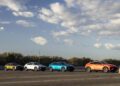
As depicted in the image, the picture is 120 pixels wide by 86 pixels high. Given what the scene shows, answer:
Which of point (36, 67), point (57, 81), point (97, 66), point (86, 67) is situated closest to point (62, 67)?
point (86, 67)

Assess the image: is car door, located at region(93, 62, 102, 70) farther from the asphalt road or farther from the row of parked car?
the asphalt road

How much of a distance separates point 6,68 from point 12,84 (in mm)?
39146

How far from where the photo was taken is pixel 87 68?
174 ft

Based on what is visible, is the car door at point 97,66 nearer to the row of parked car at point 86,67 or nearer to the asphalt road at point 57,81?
the row of parked car at point 86,67

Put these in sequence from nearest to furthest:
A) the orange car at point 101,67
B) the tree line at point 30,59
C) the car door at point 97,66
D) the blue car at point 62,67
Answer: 1. the orange car at point 101,67
2. the car door at point 97,66
3. the blue car at point 62,67
4. the tree line at point 30,59

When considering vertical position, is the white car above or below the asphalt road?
above

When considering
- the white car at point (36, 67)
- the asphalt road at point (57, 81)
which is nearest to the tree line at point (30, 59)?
the white car at point (36, 67)

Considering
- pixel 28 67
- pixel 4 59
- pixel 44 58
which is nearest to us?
pixel 28 67

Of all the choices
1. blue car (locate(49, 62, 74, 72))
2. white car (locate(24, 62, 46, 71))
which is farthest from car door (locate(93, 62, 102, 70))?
white car (locate(24, 62, 46, 71))

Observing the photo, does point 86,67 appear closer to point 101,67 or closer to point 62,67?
point 101,67

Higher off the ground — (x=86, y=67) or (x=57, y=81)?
(x=86, y=67)

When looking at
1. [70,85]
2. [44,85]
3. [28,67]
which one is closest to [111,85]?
[70,85]

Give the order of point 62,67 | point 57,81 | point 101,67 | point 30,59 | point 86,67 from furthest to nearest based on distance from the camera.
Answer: point 30,59, point 62,67, point 86,67, point 101,67, point 57,81

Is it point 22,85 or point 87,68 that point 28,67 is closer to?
point 87,68
